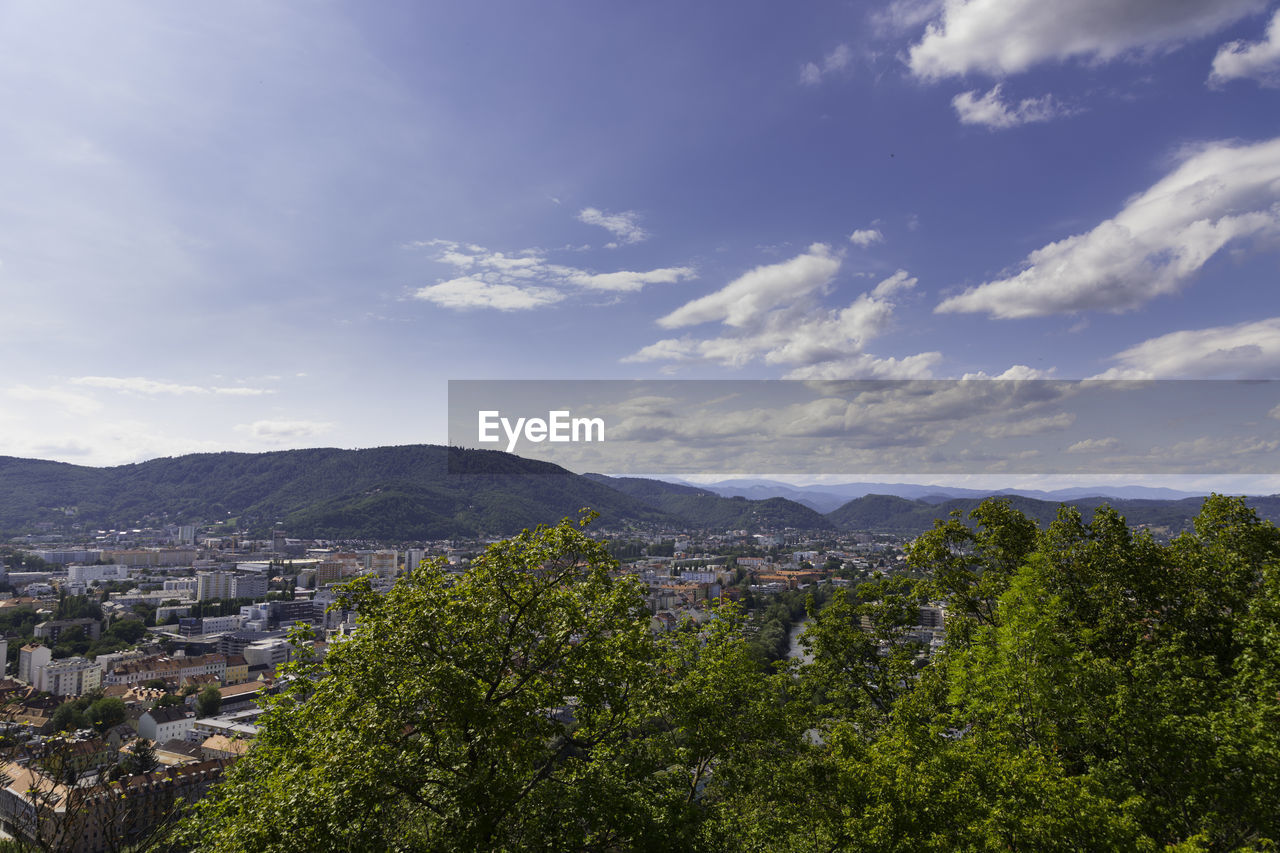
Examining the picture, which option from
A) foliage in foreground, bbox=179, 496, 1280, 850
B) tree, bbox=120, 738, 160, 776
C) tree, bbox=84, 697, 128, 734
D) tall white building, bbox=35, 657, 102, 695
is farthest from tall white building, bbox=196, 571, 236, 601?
foliage in foreground, bbox=179, 496, 1280, 850

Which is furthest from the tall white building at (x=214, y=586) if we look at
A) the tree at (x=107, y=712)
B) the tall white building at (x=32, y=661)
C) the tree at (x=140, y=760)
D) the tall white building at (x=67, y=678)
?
the tree at (x=140, y=760)

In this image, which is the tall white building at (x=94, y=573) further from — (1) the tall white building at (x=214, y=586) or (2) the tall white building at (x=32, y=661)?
(2) the tall white building at (x=32, y=661)

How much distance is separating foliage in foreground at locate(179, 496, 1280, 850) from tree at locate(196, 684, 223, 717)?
159ft

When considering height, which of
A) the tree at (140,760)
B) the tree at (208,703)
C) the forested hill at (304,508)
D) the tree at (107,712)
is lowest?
the tree at (208,703)

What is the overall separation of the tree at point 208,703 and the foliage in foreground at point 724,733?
1907 inches

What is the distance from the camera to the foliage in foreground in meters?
6.19

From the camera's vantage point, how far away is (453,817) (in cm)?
604

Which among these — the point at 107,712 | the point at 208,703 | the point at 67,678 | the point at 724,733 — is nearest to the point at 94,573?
the point at 67,678

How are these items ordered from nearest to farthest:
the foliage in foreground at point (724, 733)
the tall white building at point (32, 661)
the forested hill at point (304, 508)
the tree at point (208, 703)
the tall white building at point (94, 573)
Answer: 1. the foliage in foreground at point (724, 733)
2. the tree at point (208, 703)
3. the tall white building at point (32, 661)
4. the tall white building at point (94, 573)
5. the forested hill at point (304, 508)

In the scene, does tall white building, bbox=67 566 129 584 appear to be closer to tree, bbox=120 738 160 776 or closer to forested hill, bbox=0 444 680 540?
forested hill, bbox=0 444 680 540

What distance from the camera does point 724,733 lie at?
9320 millimetres

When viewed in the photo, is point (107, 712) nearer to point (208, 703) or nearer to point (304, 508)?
point (208, 703)

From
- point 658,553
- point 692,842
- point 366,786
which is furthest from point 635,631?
point 658,553

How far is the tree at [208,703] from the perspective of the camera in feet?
150
